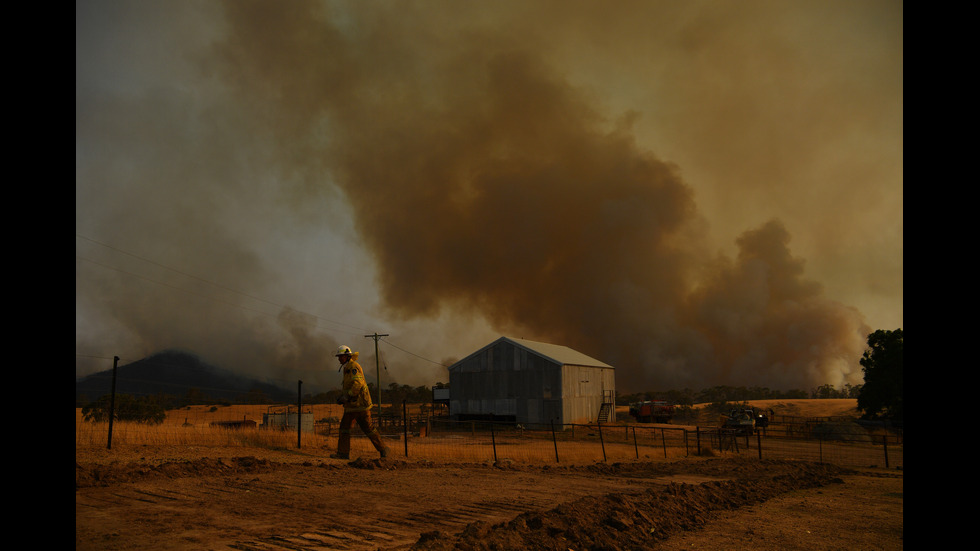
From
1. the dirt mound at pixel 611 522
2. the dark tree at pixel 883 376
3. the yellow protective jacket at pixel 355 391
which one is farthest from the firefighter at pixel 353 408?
the dark tree at pixel 883 376

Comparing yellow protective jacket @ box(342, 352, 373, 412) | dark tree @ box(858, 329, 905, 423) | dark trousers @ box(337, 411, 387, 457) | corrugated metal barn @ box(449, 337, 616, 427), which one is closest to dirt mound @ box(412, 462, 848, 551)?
dark trousers @ box(337, 411, 387, 457)

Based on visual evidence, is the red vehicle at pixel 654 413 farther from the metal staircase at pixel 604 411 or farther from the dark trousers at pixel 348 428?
the dark trousers at pixel 348 428

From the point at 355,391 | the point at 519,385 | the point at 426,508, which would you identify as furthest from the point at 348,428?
the point at 519,385

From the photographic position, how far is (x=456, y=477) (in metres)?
12.0

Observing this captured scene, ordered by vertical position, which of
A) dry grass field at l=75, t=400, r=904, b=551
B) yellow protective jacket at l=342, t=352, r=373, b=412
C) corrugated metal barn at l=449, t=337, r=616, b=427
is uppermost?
yellow protective jacket at l=342, t=352, r=373, b=412

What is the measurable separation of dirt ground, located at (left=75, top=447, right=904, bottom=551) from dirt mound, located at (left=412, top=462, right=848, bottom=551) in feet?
0.08

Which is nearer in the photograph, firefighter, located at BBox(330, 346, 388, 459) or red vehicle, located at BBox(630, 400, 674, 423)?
firefighter, located at BBox(330, 346, 388, 459)

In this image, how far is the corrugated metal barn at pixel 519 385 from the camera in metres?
42.7

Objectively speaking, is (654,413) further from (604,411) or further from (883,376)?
(883,376)

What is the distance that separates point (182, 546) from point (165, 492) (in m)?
3.22

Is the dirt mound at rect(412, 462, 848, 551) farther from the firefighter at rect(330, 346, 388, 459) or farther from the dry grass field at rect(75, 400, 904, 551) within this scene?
the firefighter at rect(330, 346, 388, 459)

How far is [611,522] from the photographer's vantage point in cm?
757

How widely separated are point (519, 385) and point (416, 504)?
116 ft

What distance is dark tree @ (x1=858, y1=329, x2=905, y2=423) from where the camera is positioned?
3981 centimetres
